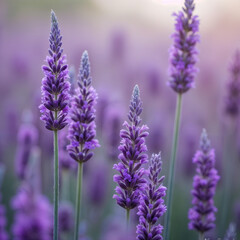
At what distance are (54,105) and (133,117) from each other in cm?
56

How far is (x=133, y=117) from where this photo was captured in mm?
2730

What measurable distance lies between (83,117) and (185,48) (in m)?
1.32

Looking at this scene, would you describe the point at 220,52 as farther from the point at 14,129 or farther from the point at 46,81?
the point at 46,81

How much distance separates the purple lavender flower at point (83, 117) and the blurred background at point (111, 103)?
0.66 m

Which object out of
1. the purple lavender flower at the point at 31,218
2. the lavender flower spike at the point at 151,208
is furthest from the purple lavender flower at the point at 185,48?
the purple lavender flower at the point at 31,218

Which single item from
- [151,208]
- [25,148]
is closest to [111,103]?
[25,148]

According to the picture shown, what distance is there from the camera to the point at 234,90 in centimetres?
514

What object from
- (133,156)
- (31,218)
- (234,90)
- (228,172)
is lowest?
(31,218)

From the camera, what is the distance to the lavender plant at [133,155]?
2699 millimetres

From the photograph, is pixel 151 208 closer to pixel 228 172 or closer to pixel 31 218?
pixel 31 218

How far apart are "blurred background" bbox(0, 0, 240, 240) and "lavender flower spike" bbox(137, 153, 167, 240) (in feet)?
0.76

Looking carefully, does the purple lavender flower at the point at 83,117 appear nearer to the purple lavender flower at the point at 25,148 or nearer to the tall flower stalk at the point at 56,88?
the tall flower stalk at the point at 56,88

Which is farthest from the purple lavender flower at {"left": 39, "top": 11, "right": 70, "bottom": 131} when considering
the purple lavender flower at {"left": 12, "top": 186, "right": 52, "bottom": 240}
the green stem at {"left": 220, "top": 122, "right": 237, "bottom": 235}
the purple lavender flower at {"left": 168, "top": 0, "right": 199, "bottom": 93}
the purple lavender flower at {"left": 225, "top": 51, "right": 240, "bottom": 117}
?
the green stem at {"left": 220, "top": 122, "right": 237, "bottom": 235}

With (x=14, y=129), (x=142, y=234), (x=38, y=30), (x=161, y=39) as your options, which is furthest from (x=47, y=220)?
(x=38, y=30)
